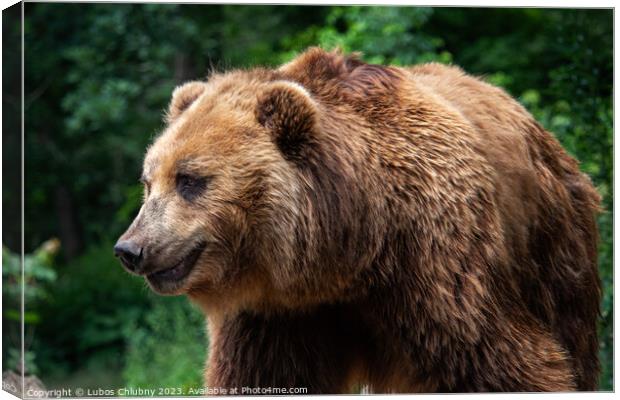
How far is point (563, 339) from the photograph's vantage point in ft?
18.8

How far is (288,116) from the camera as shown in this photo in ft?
16.0

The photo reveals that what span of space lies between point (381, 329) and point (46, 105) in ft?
28.2

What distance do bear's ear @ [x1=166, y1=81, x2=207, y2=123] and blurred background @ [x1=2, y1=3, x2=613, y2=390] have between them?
1.17m

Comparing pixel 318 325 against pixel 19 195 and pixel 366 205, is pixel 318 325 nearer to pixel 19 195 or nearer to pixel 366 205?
pixel 366 205

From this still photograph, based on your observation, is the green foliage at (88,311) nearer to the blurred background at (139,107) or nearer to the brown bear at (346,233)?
the blurred background at (139,107)

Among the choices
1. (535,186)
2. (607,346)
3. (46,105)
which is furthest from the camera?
(46,105)

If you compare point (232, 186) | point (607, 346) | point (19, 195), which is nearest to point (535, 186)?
point (232, 186)

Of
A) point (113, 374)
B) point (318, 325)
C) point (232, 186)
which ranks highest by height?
point (232, 186)

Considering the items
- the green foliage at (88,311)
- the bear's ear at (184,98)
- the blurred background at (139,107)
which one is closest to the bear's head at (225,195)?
the bear's ear at (184,98)

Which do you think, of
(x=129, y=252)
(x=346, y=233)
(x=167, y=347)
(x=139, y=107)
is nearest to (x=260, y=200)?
(x=346, y=233)

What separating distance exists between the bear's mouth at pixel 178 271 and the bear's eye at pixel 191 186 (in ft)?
0.72

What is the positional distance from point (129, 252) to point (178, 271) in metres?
0.28

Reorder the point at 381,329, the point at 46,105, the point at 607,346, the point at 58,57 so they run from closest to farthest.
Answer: the point at 381,329, the point at 607,346, the point at 58,57, the point at 46,105

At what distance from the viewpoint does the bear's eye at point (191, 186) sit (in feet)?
15.7
